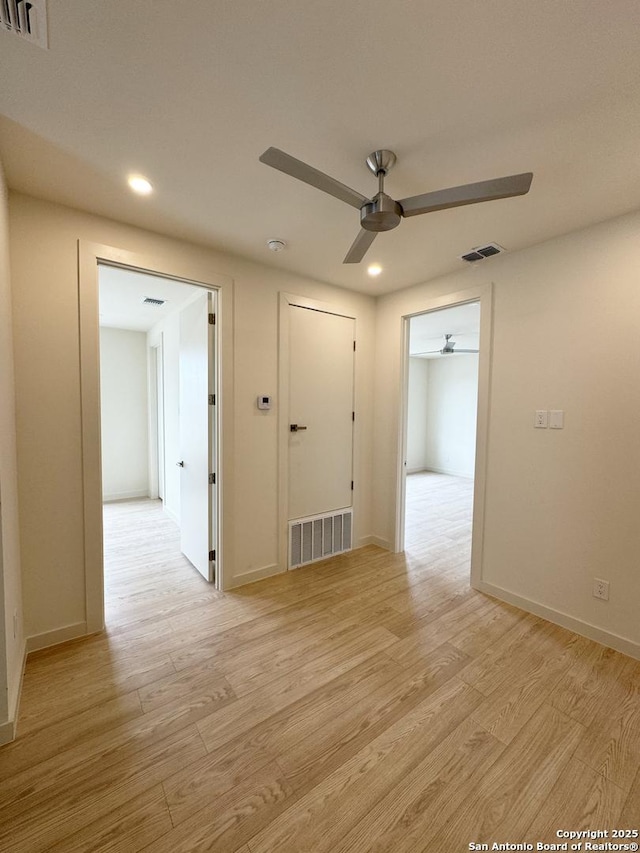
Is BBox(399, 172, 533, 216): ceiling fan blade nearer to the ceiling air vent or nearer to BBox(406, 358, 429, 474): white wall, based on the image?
the ceiling air vent

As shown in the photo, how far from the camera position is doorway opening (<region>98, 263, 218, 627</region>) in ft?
8.69

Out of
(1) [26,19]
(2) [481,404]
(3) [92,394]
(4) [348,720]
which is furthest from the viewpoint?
(2) [481,404]

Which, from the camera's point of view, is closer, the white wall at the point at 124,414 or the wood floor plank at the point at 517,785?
the wood floor plank at the point at 517,785

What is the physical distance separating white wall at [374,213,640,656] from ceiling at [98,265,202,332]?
245cm

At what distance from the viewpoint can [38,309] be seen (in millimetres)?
1920

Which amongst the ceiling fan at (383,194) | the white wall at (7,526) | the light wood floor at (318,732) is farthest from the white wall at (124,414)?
the ceiling fan at (383,194)

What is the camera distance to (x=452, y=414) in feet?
24.3

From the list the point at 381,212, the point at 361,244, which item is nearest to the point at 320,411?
the point at 361,244

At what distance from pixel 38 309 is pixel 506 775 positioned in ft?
10.3

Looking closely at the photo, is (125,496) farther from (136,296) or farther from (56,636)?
(56,636)

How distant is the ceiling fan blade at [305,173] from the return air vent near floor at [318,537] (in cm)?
244

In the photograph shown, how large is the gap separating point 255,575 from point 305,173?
106 inches

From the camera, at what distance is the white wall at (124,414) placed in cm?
509

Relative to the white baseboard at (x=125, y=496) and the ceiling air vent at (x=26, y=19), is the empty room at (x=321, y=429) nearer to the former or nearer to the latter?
the ceiling air vent at (x=26, y=19)
